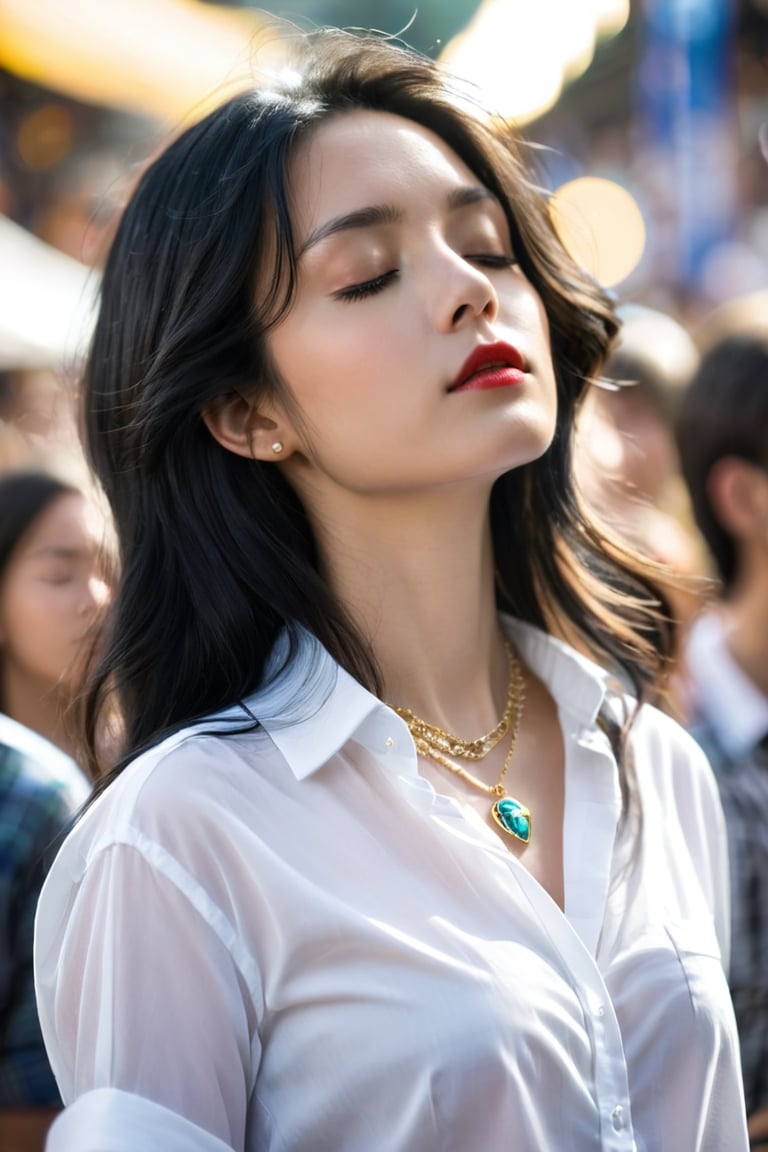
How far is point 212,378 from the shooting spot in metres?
1.62

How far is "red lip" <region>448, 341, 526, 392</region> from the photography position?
61.7 inches

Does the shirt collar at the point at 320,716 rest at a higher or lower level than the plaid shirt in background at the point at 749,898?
higher

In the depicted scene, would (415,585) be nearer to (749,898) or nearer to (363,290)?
(363,290)

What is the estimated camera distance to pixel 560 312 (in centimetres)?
191

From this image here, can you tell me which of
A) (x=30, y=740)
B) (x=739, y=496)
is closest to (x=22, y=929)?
(x=30, y=740)

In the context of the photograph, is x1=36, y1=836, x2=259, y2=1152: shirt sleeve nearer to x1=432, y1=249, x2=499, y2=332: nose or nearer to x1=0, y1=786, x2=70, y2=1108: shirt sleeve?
x1=432, y1=249, x2=499, y2=332: nose

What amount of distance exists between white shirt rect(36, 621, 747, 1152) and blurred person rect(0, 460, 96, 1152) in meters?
0.42

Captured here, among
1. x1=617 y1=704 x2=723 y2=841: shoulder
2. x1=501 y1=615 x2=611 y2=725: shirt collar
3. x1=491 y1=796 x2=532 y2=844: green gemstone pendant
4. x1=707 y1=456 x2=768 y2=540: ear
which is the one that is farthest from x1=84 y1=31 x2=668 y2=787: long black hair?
x1=707 y1=456 x2=768 y2=540: ear

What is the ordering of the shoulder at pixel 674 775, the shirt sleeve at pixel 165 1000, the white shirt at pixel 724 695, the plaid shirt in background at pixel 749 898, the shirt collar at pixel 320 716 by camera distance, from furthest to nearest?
the white shirt at pixel 724 695, the plaid shirt in background at pixel 749 898, the shoulder at pixel 674 775, the shirt collar at pixel 320 716, the shirt sleeve at pixel 165 1000

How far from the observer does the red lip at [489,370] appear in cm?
157

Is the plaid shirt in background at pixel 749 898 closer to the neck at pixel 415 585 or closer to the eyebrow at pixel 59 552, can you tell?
the neck at pixel 415 585

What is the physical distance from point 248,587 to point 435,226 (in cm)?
51

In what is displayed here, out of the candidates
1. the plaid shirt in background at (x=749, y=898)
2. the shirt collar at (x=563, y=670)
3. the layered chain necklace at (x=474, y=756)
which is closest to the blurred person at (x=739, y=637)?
the plaid shirt in background at (x=749, y=898)

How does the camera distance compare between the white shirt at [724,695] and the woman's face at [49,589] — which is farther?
the woman's face at [49,589]
